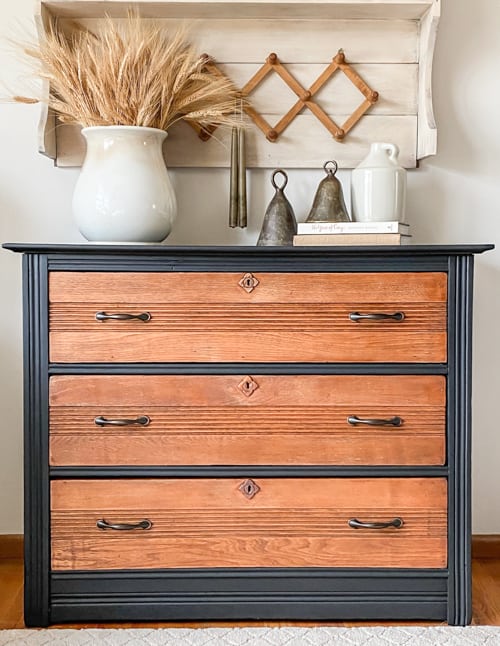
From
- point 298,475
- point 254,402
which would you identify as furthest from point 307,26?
point 298,475

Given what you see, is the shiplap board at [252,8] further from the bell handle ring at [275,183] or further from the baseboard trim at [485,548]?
the baseboard trim at [485,548]

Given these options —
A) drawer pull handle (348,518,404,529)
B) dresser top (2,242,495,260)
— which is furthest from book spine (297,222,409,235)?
drawer pull handle (348,518,404,529)

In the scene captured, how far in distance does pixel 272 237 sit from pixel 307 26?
0.63 meters

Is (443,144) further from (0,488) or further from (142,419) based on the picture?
(0,488)

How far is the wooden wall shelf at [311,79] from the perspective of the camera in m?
2.24

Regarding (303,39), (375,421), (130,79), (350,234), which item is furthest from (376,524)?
(303,39)

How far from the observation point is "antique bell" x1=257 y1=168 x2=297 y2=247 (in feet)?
7.02

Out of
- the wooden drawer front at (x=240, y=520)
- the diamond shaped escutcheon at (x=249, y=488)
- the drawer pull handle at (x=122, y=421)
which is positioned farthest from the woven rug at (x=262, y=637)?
the drawer pull handle at (x=122, y=421)

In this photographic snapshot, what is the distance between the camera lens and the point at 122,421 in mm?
1854

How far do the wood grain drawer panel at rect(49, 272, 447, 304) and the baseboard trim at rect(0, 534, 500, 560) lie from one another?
900 mm

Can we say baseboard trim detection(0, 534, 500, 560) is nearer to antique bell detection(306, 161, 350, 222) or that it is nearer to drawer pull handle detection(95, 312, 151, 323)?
drawer pull handle detection(95, 312, 151, 323)

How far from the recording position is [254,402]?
1861 mm

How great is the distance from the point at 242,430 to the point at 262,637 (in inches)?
18.7

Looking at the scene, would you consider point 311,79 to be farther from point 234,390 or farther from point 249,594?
point 249,594
